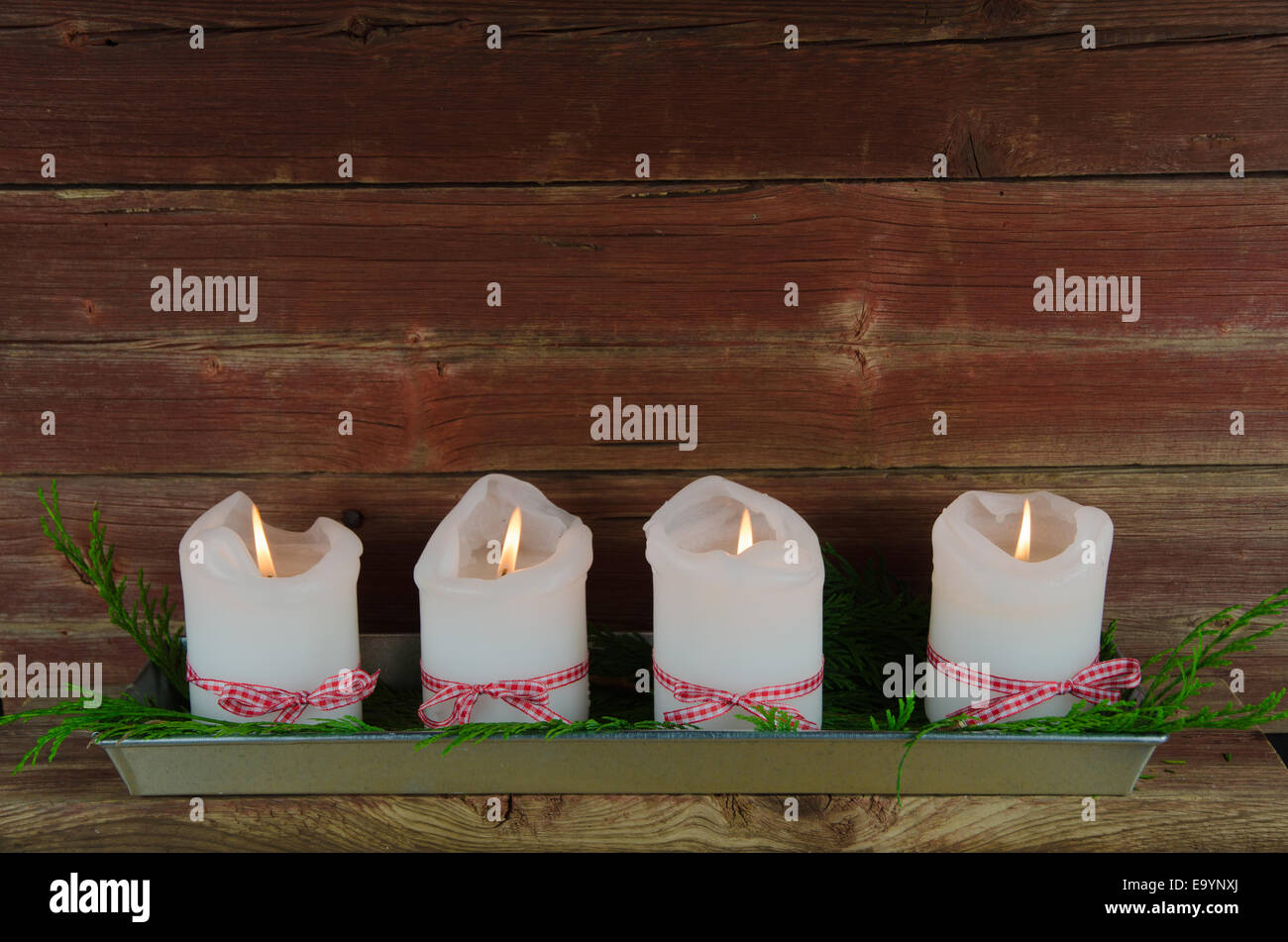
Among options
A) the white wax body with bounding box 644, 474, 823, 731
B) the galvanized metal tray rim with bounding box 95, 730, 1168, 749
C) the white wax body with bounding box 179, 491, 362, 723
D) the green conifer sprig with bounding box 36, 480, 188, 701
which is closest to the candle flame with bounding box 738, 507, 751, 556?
the white wax body with bounding box 644, 474, 823, 731

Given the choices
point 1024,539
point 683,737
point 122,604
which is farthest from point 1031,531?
point 122,604

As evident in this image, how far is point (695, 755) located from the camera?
0.68m

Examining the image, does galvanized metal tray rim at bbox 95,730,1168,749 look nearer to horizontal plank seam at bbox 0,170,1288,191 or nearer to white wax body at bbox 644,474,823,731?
white wax body at bbox 644,474,823,731

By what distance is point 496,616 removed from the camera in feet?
2.25

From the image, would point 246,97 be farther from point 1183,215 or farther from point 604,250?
point 1183,215

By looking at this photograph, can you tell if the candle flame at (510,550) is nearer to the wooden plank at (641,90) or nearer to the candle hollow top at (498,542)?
the candle hollow top at (498,542)

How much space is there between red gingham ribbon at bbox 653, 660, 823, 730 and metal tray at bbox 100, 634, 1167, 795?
21 millimetres

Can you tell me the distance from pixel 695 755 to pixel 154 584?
1.57 feet

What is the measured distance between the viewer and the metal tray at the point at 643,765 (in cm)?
67

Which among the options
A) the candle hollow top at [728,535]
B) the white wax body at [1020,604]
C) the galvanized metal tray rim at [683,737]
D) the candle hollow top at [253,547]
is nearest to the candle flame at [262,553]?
the candle hollow top at [253,547]

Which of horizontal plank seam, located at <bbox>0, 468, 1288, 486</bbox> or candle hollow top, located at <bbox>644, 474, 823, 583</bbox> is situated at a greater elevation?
horizontal plank seam, located at <bbox>0, 468, 1288, 486</bbox>

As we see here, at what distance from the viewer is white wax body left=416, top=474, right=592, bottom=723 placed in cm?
69

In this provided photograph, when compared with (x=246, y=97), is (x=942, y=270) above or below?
below

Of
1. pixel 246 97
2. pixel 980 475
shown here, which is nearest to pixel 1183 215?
pixel 980 475
